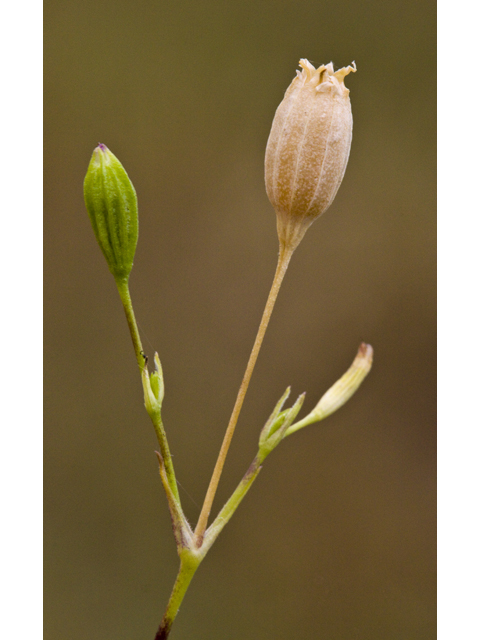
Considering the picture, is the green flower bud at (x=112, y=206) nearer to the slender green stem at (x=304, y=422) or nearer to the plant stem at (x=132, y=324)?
the plant stem at (x=132, y=324)

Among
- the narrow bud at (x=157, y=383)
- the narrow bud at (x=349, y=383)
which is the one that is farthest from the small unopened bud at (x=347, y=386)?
the narrow bud at (x=157, y=383)

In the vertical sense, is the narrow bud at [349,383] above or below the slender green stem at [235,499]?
above

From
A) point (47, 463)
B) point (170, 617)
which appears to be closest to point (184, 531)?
point (170, 617)

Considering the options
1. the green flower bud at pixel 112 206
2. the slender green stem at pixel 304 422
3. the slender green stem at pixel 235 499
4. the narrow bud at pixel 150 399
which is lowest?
the slender green stem at pixel 235 499

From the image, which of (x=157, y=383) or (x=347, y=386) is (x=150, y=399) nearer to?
(x=157, y=383)

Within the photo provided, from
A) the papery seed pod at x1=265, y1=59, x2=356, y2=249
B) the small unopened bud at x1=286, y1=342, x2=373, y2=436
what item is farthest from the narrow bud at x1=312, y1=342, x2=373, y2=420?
the papery seed pod at x1=265, y1=59, x2=356, y2=249

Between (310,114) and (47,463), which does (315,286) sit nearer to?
(47,463)
